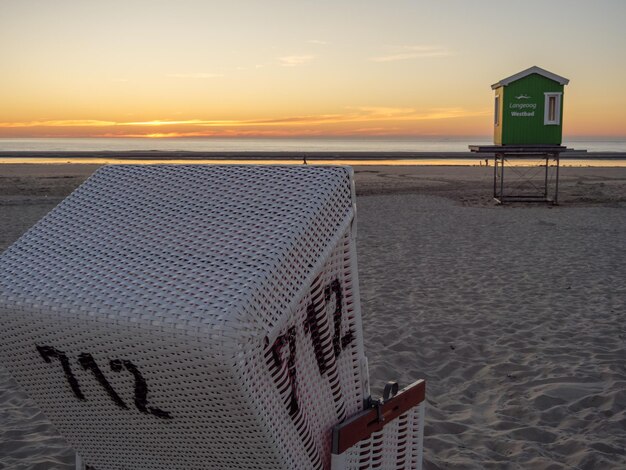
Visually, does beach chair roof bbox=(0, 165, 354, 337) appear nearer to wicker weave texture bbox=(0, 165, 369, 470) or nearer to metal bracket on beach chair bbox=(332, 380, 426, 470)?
wicker weave texture bbox=(0, 165, 369, 470)

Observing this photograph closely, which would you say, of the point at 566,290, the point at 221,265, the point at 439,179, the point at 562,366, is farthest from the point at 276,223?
the point at 439,179

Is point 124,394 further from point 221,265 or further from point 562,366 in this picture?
point 562,366

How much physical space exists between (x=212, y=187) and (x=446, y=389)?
3581mm

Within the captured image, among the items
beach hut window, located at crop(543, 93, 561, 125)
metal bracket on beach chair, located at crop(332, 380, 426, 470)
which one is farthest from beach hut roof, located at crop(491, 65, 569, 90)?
metal bracket on beach chair, located at crop(332, 380, 426, 470)

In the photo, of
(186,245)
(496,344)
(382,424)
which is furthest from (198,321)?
(496,344)

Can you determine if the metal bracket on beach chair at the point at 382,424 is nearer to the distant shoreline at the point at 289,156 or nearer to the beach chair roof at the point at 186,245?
the beach chair roof at the point at 186,245

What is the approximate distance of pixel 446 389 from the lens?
16.9 ft

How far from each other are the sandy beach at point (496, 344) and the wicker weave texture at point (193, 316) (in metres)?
2.22

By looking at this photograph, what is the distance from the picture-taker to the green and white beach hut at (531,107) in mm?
19656

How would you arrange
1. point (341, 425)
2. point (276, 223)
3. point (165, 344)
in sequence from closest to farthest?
point (165, 344)
point (276, 223)
point (341, 425)

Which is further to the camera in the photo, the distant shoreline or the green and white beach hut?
the distant shoreline

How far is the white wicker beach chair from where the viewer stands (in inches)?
63.0

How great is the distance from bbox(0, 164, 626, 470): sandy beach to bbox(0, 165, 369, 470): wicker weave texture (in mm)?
2216

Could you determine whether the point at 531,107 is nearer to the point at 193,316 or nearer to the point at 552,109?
the point at 552,109
